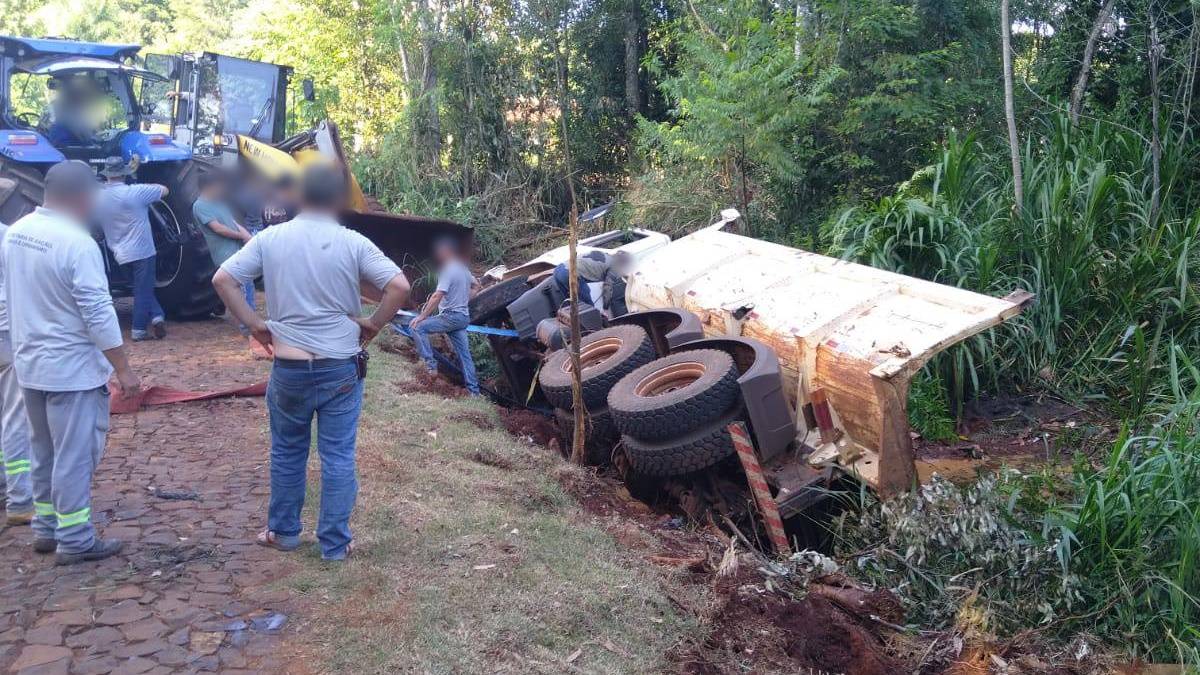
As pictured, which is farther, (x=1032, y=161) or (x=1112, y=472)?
(x=1032, y=161)

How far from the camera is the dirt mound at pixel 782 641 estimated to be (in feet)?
14.9

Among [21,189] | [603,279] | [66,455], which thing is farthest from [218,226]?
[66,455]

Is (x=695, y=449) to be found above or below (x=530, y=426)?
above

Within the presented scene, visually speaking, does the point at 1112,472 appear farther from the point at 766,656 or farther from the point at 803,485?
the point at 766,656

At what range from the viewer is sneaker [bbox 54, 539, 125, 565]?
4.60 metres

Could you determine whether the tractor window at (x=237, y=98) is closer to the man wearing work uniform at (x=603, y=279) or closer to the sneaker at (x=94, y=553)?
the man wearing work uniform at (x=603, y=279)

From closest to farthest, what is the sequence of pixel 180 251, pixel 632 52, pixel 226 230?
pixel 226 230 < pixel 180 251 < pixel 632 52

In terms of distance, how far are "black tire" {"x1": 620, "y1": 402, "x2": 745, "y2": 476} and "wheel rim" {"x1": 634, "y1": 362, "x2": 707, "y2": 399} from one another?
615 mm

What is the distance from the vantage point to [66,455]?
14.9 feet

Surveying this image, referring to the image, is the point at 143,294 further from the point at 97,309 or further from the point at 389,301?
the point at 389,301

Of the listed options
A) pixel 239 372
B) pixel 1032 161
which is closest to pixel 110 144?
pixel 239 372

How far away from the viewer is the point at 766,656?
4.64 metres

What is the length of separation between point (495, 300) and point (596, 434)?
3153 mm

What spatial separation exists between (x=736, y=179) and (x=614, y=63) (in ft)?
23.1
